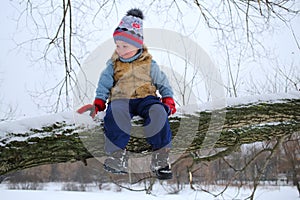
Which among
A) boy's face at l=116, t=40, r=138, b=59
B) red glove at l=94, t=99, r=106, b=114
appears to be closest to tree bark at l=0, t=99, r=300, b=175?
red glove at l=94, t=99, r=106, b=114

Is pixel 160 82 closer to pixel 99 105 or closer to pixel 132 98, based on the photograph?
pixel 132 98

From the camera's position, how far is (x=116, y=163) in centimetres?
165

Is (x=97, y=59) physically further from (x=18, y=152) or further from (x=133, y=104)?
(x=18, y=152)

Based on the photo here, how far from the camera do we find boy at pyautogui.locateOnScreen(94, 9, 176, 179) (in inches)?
66.8

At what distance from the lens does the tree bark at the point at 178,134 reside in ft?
5.43

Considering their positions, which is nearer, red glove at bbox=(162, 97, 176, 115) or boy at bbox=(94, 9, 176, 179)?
boy at bbox=(94, 9, 176, 179)

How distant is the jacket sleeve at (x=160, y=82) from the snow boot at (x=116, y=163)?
55 centimetres

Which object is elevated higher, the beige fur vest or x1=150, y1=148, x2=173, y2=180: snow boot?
the beige fur vest

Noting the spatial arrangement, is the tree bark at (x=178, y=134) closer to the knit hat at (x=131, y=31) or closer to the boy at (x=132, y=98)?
the boy at (x=132, y=98)

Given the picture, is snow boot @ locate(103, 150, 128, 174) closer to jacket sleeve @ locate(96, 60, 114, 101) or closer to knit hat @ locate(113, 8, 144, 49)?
jacket sleeve @ locate(96, 60, 114, 101)

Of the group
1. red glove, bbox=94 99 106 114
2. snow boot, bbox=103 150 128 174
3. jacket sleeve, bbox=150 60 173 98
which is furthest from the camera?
jacket sleeve, bbox=150 60 173 98

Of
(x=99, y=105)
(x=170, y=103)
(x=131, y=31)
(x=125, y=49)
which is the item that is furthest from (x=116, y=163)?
(x=131, y=31)

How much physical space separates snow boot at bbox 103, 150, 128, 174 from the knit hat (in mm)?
783

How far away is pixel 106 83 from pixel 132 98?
0.22 meters
